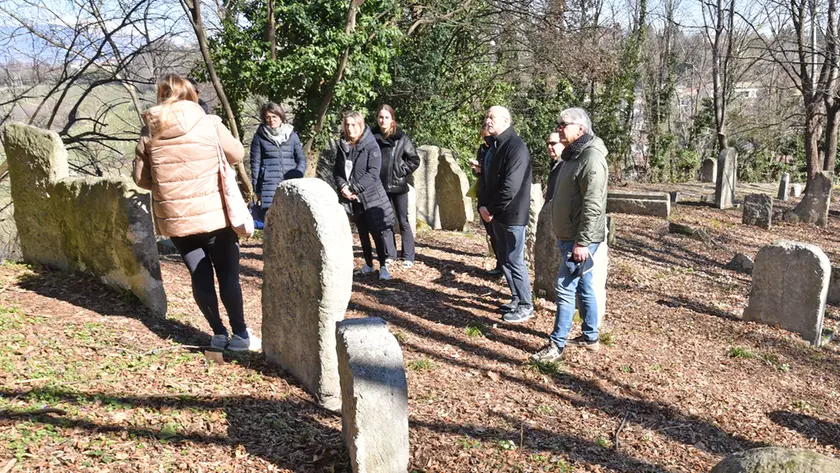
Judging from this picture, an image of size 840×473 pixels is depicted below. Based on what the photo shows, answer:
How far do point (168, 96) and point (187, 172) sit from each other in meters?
0.46

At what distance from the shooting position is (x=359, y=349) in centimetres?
285

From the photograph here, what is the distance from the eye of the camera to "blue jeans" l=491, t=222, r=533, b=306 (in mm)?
5168

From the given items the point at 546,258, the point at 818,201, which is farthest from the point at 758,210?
the point at 546,258

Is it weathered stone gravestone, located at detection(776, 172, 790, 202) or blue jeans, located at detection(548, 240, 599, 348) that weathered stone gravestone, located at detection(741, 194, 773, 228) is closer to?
weathered stone gravestone, located at detection(776, 172, 790, 202)

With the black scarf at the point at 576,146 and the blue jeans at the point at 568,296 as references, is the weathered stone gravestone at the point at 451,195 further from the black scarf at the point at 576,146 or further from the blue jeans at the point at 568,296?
the black scarf at the point at 576,146

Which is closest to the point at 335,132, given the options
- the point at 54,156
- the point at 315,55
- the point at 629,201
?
the point at 315,55

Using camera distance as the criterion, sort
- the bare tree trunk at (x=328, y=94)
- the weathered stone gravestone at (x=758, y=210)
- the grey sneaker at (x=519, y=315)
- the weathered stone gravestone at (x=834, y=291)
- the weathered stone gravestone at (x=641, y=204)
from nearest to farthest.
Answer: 1. the grey sneaker at (x=519, y=315)
2. the weathered stone gravestone at (x=834, y=291)
3. the bare tree trunk at (x=328, y=94)
4. the weathered stone gravestone at (x=758, y=210)
5. the weathered stone gravestone at (x=641, y=204)

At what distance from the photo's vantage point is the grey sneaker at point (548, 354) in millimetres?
4773

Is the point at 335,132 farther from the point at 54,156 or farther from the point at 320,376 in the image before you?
the point at 320,376

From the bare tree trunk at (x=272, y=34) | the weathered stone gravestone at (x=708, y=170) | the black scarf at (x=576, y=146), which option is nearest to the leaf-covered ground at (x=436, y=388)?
the black scarf at (x=576, y=146)

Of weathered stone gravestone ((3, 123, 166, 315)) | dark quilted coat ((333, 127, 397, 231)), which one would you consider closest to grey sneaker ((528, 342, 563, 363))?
dark quilted coat ((333, 127, 397, 231))

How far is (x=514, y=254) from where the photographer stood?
522 cm

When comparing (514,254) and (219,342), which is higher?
(514,254)

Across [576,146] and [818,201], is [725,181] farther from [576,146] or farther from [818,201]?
[576,146]
